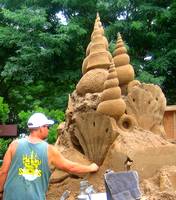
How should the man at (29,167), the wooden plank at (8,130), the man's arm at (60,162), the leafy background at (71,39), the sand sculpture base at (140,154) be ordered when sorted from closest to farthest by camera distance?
the man at (29,167) < the man's arm at (60,162) < the sand sculpture base at (140,154) < the wooden plank at (8,130) < the leafy background at (71,39)

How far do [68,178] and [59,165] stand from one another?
378cm

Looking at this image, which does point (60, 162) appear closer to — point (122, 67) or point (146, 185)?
point (146, 185)

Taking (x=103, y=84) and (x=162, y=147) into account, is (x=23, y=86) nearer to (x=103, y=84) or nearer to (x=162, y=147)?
(x=103, y=84)

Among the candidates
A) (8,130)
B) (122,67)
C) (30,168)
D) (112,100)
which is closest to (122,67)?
(122,67)

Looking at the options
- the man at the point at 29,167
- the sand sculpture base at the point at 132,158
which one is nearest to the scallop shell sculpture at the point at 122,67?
the sand sculpture base at the point at 132,158

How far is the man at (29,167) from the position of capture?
375 centimetres

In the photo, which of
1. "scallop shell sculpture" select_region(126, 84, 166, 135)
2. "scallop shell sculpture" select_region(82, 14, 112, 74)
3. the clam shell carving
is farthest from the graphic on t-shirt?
"scallop shell sculpture" select_region(82, 14, 112, 74)

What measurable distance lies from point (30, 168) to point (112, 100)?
3626 mm

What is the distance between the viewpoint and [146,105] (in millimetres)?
7809

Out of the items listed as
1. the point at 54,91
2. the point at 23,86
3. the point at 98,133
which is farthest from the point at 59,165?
the point at 23,86

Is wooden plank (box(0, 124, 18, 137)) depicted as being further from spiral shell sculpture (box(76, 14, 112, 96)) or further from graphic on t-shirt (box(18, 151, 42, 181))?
graphic on t-shirt (box(18, 151, 42, 181))

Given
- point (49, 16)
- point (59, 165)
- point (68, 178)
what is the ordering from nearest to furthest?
point (59, 165)
point (68, 178)
point (49, 16)

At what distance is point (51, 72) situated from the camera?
13047mm

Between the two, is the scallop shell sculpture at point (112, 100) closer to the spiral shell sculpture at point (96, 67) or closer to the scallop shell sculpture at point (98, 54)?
the spiral shell sculpture at point (96, 67)
